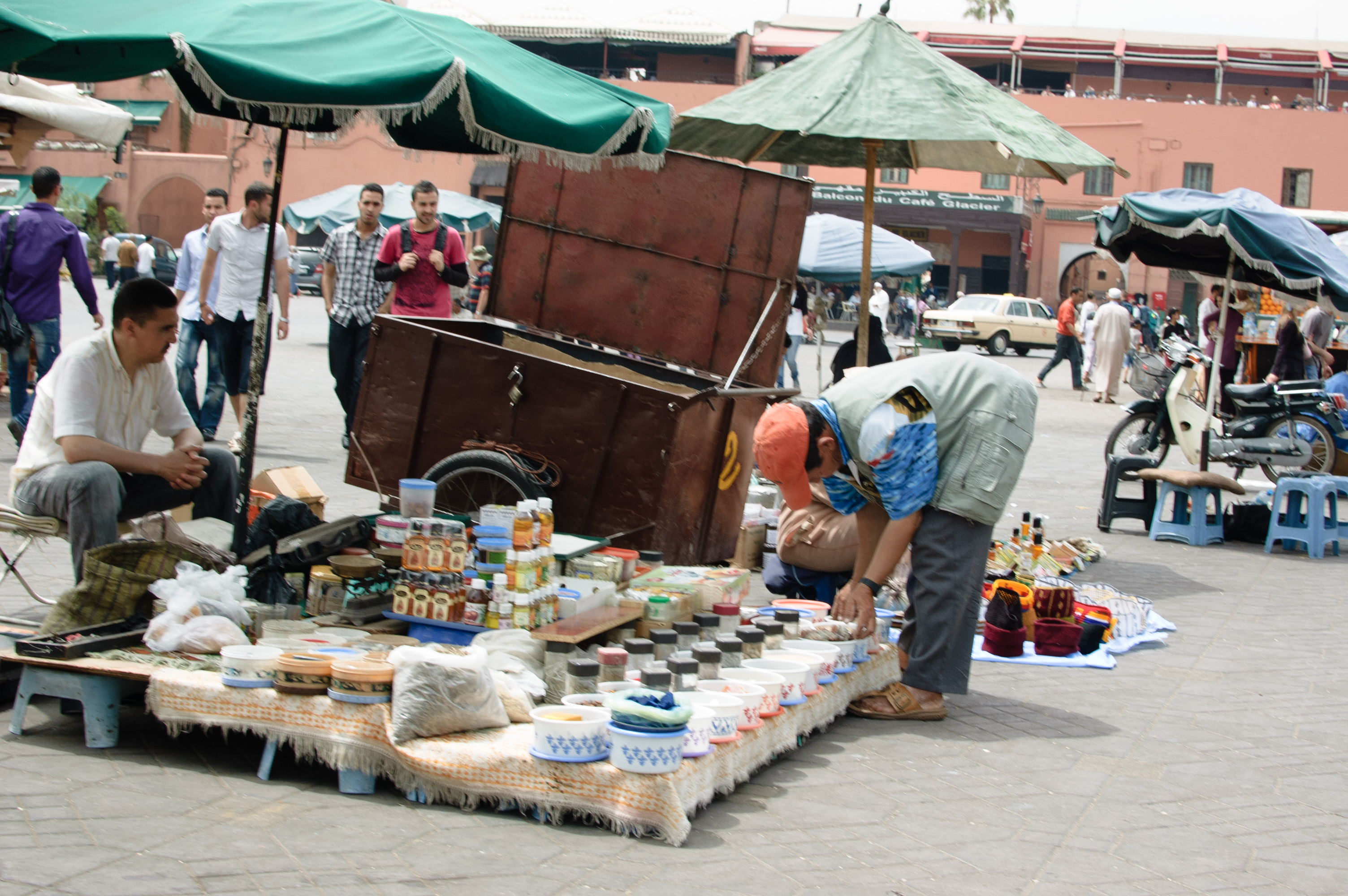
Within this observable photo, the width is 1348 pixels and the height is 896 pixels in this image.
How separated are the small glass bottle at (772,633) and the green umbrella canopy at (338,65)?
6.17 ft

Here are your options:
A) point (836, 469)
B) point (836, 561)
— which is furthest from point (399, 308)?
point (836, 469)

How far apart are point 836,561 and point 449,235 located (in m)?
4.15

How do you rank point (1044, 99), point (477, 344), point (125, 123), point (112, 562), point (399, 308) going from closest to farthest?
1. point (112, 562)
2. point (477, 344)
3. point (125, 123)
4. point (399, 308)
5. point (1044, 99)

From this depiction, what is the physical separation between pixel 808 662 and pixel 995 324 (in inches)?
1132

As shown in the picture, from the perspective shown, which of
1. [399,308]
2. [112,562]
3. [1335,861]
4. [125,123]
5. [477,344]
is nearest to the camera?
[1335,861]

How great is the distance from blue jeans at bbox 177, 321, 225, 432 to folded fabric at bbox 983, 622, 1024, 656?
18.8 feet

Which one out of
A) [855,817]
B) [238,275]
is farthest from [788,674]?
[238,275]

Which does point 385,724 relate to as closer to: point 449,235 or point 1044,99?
point 449,235

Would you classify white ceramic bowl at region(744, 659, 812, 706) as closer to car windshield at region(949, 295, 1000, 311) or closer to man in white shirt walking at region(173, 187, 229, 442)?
man in white shirt walking at region(173, 187, 229, 442)

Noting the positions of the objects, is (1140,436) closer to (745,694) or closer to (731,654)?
(731,654)

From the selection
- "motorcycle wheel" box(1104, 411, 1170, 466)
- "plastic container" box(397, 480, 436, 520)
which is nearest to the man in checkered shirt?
"plastic container" box(397, 480, 436, 520)

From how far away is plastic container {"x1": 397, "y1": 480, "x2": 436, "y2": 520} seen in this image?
5.06 m

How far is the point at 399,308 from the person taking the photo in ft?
28.5

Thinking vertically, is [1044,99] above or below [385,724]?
above
